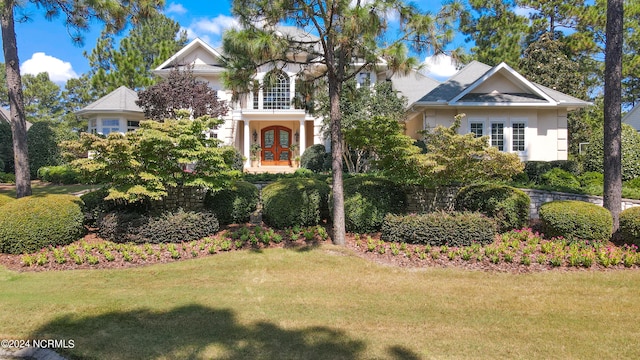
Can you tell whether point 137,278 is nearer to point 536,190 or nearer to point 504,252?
point 504,252

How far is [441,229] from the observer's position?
832 centimetres

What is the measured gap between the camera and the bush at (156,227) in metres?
8.59

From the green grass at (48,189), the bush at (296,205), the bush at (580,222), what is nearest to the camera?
the bush at (580,222)

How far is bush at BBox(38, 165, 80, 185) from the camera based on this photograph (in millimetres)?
16266

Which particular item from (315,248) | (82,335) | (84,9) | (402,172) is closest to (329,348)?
(82,335)

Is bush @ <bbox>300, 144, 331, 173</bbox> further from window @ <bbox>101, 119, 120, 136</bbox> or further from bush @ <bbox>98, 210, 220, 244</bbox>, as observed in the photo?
window @ <bbox>101, 119, 120, 136</bbox>

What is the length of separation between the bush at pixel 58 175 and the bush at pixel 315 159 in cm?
974

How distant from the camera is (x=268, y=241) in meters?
8.59

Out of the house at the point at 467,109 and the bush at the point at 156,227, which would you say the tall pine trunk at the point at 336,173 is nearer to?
the bush at the point at 156,227

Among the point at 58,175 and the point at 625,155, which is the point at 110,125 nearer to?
the point at 58,175

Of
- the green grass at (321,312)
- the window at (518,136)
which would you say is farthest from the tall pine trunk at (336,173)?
the window at (518,136)

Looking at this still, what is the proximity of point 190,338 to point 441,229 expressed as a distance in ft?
18.4

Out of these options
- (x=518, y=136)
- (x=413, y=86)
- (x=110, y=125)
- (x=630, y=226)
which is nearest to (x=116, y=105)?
(x=110, y=125)

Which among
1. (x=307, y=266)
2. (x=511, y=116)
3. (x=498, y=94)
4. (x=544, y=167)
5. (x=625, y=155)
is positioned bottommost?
(x=307, y=266)
